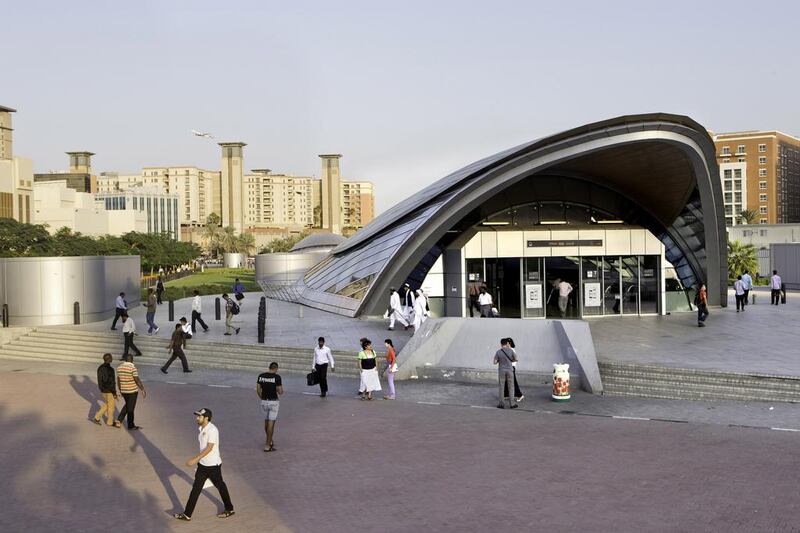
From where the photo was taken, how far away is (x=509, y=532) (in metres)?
7.61

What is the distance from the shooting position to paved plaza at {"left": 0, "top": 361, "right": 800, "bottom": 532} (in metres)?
8.08

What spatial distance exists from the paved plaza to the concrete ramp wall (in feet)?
6.27

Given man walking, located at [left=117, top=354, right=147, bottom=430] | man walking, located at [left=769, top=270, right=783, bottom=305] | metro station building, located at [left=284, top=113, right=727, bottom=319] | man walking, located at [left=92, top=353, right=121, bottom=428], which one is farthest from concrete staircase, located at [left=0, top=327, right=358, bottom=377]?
man walking, located at [left=769, top=270, right=783, bottom=305]

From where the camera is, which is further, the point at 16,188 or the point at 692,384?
the point at 16,188

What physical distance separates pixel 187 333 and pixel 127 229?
119m

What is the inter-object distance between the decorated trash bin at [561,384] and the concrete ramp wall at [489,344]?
140cm

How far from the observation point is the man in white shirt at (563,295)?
27623 mm

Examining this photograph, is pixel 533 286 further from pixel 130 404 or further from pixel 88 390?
pixel 130 404

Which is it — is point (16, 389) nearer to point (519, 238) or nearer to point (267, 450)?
point (267, 450)

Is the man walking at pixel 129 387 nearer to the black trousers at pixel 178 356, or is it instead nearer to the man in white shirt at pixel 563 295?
the black trousers at pixel 178 356

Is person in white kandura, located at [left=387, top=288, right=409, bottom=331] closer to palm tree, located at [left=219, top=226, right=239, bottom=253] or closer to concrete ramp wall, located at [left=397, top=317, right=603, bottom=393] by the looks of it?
concrete ramp wall, located at [left=397, top=317, right=603, bottom=393]

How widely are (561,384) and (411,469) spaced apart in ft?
17.3

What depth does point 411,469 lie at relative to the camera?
32.4 feet

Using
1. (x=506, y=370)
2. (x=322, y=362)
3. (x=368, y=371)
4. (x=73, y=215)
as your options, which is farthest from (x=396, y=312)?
(x=73, y=215)
